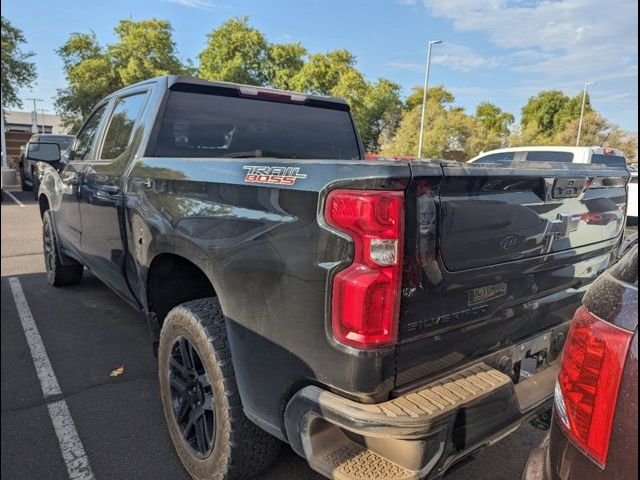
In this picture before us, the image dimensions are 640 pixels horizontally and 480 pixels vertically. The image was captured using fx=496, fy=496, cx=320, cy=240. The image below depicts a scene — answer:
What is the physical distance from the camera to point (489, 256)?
2.01 m

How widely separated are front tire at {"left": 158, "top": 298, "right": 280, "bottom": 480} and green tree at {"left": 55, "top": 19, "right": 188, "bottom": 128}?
1185 inches

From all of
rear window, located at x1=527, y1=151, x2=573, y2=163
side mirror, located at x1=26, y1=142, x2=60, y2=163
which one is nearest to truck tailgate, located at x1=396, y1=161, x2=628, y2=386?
side mirror, located at x1=26, y1=142, x2=60, y2=163

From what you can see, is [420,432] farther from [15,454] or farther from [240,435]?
[15,454]

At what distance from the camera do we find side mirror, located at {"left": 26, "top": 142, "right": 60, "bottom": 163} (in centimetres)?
456

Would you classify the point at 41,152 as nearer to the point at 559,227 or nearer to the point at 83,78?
the point at 559,227

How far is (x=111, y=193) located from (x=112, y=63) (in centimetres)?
3215

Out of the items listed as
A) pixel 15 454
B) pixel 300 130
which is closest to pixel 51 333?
pixel 15 454

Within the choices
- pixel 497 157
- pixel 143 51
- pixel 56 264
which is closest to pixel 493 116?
pixel 143 51

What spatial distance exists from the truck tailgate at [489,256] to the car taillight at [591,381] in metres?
0.51

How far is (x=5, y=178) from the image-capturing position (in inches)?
663

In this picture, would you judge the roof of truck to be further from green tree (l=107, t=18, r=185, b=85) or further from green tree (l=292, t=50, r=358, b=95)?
green tree (l=292, t=50, r=358, b=95)

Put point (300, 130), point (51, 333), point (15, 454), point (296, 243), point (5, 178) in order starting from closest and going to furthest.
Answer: point (296, 243) < point (15, 454) < point (300, 130) < point (51, 333) < point (5, 178)

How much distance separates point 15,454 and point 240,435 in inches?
52.4

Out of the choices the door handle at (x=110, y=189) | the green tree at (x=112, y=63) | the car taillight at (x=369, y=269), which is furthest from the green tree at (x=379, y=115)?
the car taillight at (x=369, y=269)
